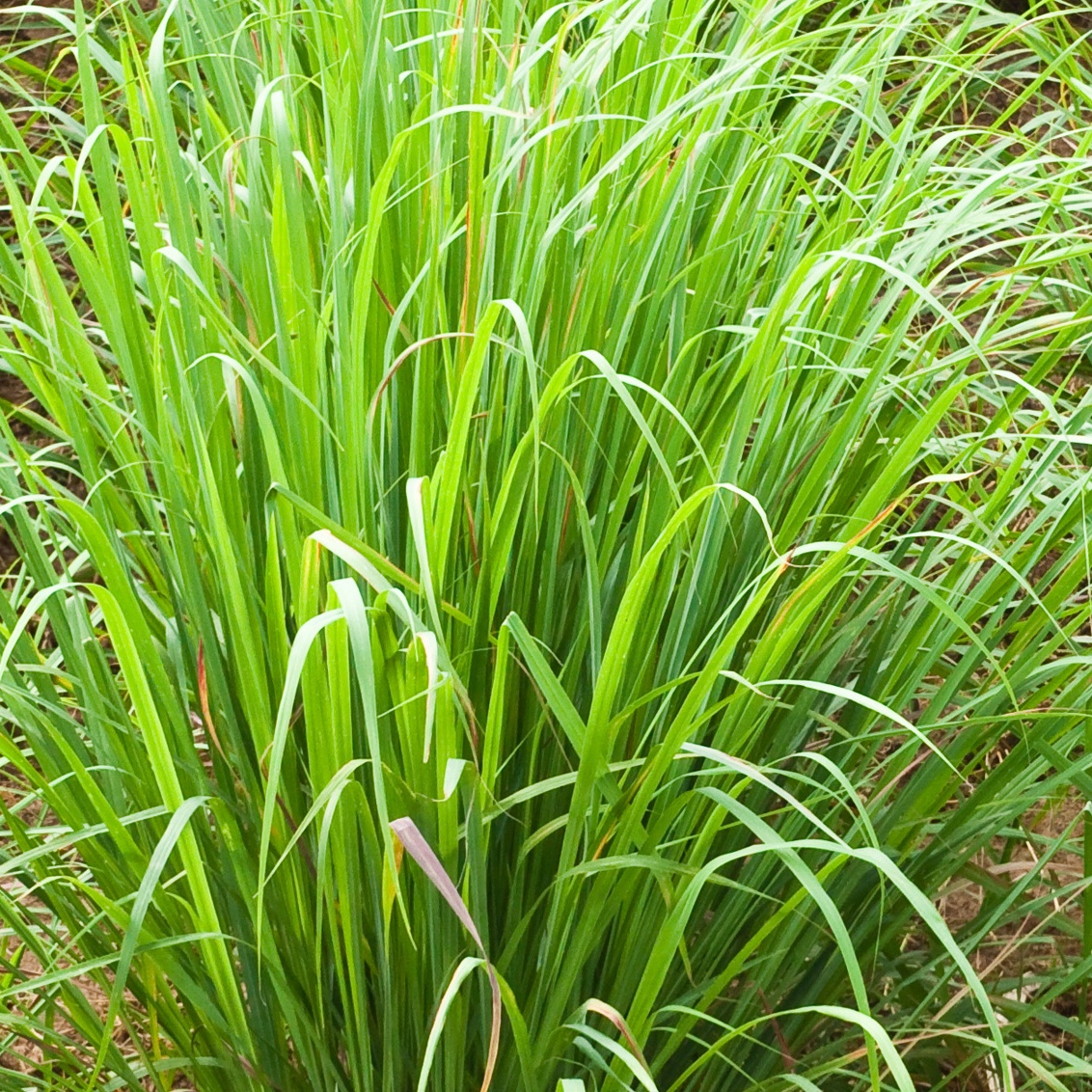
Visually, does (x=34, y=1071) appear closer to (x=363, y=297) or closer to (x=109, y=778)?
(x=109, y=778)

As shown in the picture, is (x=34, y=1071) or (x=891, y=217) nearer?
(x=891, y=217)

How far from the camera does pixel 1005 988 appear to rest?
95 cm

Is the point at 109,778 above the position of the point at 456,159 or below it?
below

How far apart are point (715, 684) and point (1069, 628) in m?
0.26

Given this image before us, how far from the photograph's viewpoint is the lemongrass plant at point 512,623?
27.3 inches

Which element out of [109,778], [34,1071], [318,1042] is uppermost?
[109,778]

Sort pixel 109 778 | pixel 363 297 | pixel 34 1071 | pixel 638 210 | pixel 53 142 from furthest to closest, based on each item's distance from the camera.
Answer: pixel 53 142 → pixel 34 1071 → pixel 638 210 → pixel 109 778 → pixel 363 297

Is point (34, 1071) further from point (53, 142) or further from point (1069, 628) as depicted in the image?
point (53, 142)

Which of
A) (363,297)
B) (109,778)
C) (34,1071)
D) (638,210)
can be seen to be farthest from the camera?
(34,1071)

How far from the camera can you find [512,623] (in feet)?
2.07

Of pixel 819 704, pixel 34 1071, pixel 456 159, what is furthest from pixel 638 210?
pixel 34 1071

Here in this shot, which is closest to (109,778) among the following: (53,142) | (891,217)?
(891,217)

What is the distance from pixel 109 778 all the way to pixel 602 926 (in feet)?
1.15

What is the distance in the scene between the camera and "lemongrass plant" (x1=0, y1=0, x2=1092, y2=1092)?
694mm
